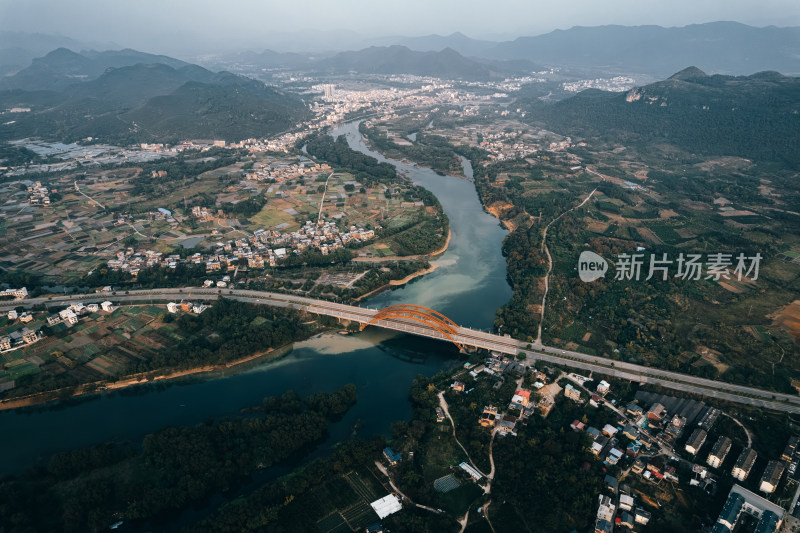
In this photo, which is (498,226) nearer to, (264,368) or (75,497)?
(264,368)

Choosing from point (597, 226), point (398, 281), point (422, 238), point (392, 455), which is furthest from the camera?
point (597, 226)

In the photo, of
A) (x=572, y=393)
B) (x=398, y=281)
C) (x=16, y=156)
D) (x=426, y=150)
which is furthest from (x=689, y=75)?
(x=16, y=156)

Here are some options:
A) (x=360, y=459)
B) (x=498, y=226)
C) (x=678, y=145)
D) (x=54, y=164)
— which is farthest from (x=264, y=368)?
(x=678, y=145)

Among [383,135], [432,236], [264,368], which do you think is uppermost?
[383,135]

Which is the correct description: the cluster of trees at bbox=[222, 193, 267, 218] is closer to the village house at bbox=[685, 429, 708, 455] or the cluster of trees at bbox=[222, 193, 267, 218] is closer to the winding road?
the winding road

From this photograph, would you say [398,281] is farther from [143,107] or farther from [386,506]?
[143,107]

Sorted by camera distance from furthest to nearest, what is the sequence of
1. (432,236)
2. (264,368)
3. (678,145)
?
(678,145) < (432,236) < (264,368)
